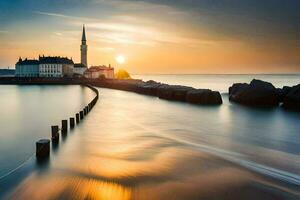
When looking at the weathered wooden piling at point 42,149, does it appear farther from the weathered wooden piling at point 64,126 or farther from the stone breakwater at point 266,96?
the stone breakwater at point 266,96

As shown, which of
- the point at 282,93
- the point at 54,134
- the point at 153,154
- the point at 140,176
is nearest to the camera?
the point at 140,176

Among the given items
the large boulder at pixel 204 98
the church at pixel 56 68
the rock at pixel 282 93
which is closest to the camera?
the large boulder at pixel 204 98

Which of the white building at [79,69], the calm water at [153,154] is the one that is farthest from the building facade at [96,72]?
the calm water at [153,154]

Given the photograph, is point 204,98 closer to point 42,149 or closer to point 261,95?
point 261,95

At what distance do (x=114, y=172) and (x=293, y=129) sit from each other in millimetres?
14008

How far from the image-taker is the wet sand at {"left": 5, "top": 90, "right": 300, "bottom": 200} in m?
6.96

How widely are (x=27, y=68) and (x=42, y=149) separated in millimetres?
143332

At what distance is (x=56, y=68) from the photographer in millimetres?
132125

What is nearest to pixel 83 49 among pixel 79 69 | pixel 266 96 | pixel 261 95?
pixel 79 69

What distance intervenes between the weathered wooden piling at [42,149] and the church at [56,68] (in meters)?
117

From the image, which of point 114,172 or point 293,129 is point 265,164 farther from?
point 293,129

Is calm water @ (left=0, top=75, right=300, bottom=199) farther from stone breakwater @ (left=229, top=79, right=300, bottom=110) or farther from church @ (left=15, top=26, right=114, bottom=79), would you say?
church @ (left=15, top=26, right=114, bottom=79)

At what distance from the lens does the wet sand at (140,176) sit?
6961 mm

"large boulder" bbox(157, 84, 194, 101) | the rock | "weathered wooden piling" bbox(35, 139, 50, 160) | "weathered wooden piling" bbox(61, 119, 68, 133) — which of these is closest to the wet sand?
"weathered wooden piling" bbox(35, 139, 50, 160)
